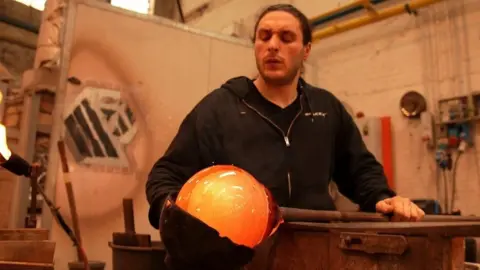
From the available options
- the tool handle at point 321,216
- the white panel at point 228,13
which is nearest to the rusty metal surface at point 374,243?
the tool handle at point 321,216

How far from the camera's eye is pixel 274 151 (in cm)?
115

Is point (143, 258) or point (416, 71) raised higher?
point (416, 71)

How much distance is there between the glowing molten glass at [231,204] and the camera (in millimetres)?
671

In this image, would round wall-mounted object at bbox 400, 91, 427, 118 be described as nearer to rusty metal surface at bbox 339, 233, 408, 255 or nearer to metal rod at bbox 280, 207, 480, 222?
metal rod at bbox 280, 207, 480, 222

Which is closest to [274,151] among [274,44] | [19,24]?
[274,44]

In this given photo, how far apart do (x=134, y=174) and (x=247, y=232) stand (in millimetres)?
1648

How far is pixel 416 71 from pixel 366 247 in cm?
193

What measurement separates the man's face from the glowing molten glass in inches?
21.5

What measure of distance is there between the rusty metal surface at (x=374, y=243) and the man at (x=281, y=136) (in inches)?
15.9

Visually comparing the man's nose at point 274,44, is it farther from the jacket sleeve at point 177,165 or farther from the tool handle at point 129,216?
the tool handle at point 129,216

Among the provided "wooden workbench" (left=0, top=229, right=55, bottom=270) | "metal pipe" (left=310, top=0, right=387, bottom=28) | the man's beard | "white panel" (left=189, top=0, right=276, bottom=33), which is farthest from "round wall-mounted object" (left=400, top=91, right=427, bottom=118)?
"wooden workbench" (left=0, top=229, right=55, bottom=270)

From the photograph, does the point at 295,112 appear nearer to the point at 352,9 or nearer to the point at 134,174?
the point at 134,174

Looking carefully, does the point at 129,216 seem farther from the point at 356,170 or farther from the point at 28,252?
the point at 356,170

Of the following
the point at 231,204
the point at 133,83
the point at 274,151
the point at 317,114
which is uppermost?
the point at 133,83
